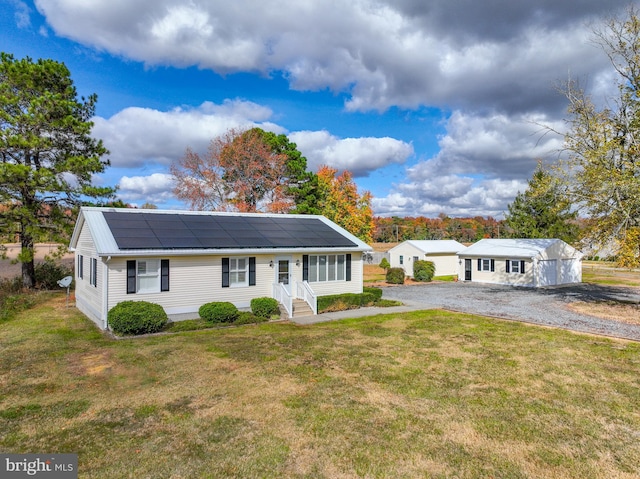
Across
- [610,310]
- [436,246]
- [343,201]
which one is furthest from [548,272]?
[343,201]

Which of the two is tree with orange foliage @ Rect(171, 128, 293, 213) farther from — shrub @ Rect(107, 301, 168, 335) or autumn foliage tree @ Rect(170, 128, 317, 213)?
shrub @ Rect(107, 301, 168, 335)

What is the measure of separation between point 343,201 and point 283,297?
2520 centimetres

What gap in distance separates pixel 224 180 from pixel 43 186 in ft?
49.0

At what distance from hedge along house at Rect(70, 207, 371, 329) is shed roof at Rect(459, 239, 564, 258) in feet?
53.2

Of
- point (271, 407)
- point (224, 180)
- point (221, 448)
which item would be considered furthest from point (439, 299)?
point (224, 180)

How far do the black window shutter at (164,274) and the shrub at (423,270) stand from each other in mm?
23363

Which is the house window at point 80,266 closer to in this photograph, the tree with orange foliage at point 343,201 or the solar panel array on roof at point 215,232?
the solar panel array on roof at point 215,232

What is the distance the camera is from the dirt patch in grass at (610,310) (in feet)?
54.4

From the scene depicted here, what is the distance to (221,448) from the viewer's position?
231 inches

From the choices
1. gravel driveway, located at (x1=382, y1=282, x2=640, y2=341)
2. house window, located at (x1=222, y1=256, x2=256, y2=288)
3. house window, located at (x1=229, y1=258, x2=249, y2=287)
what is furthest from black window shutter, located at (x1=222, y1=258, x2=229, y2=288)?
gravel driveway, located at (x1=382, y1=282, x2=640, y2=341)

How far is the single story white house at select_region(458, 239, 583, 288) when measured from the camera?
2911 cm

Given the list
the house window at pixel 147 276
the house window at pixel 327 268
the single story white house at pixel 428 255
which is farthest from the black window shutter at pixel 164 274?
the single story white house at pixel 428 255

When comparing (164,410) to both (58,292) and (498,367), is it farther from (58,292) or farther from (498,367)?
(58,292)

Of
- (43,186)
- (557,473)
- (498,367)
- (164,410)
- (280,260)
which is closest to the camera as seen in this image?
(557,473)
